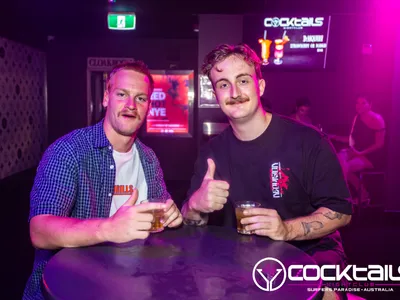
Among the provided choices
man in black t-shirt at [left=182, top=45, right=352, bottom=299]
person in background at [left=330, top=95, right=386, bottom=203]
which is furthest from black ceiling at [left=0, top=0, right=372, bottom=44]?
man in black t-shirt at [left=182, top=45, right=352, bottom=299]

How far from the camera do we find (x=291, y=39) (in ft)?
18.9

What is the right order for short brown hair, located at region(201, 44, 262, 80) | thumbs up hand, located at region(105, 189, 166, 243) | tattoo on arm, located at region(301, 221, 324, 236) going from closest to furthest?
thumbs up hand, located at region(105, 189, 166, 243) < tattoo on arm, located at region(301, 221, 324, 236) < short brown hair, located at region(201, 44, 262, 80)

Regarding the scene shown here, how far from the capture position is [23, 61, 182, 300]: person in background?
158 centimetres

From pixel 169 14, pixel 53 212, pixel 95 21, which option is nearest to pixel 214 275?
pixel 53 212

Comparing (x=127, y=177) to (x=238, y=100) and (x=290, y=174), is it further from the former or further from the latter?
(x=290, y=174)

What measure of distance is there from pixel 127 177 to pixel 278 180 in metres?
0.89

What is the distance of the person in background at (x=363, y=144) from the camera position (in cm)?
597

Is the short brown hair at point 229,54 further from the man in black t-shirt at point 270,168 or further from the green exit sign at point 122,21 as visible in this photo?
the green exit sign at point 122,21

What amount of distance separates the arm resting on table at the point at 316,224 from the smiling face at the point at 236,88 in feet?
2.08

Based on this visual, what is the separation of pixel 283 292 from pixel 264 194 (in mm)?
973

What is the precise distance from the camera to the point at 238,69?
2.23m

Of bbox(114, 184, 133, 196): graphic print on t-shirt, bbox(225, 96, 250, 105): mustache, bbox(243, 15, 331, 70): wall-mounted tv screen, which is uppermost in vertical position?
bbox(243, 15, 331, 70): wall-mounted tv screen

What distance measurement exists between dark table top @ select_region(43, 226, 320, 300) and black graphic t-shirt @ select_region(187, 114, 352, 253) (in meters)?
0.44

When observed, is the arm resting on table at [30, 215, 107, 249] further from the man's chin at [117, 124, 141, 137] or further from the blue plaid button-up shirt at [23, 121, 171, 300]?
the man's chin at [117, 124, 141, 137]
